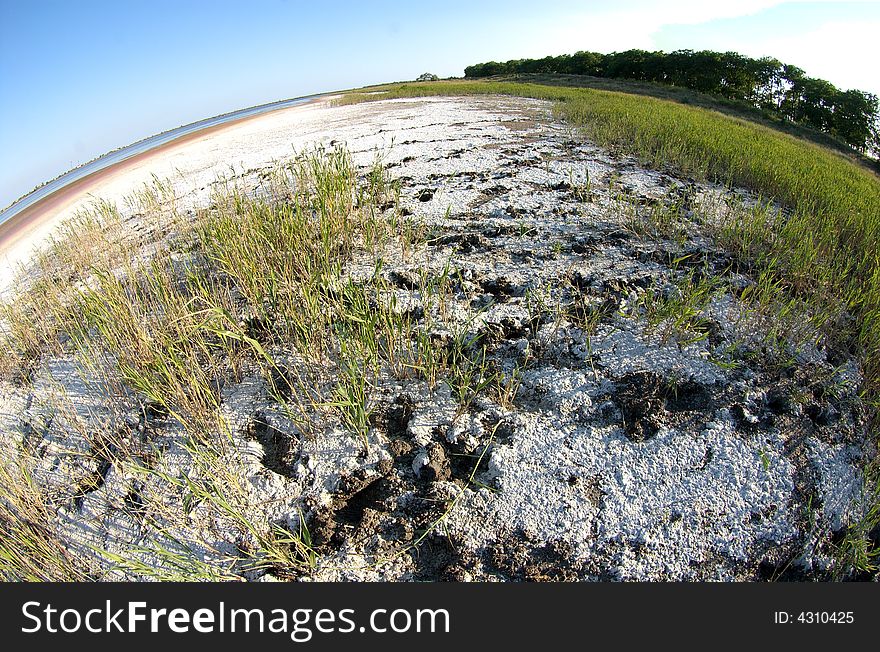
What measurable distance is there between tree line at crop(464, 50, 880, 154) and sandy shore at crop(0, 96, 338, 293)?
2657 centimetres

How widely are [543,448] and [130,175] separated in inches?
368

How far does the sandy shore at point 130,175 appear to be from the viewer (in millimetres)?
5447

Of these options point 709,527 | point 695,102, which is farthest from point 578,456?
point 695,102

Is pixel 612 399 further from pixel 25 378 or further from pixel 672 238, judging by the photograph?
pixel 25 378

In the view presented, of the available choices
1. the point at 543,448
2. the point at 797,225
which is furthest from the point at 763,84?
the point at 543,448

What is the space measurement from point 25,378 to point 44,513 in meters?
1.33

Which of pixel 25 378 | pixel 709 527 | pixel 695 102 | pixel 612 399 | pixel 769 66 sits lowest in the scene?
pixel 709 527

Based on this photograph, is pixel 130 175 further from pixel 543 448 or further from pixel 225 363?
pixel 543 448

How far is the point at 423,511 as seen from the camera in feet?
5.19

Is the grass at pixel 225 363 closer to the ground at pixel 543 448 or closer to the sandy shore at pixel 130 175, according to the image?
the ground at pixel 543 448

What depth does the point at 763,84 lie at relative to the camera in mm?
27734

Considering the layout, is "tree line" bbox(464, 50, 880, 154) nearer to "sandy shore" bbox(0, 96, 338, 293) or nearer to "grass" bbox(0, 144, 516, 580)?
"sandy shore" bbox(0, 96, 338, 293)

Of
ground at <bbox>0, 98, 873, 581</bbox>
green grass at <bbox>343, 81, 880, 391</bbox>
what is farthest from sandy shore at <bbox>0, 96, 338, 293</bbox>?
green grass at <bbox>343, 81, 880, 391</bbox>

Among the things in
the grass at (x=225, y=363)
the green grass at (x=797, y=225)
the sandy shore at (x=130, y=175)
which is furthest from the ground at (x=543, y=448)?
the sandy shore at (x=130, y=175)
